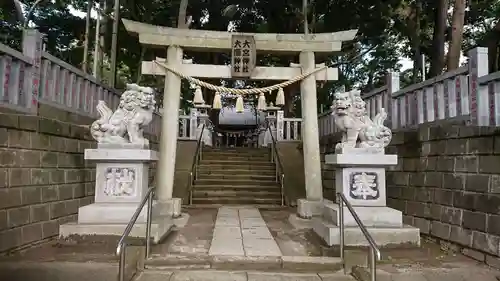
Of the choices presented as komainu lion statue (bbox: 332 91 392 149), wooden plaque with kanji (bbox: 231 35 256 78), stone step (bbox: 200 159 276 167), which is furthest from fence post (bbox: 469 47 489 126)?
stone step (bbox: 200 159 276 167)

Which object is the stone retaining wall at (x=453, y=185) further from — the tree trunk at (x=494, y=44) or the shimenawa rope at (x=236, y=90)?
the tree trunk at (x=494, y=44)

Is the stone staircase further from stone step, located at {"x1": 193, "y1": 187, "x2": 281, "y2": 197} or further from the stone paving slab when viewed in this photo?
the stone paving slab

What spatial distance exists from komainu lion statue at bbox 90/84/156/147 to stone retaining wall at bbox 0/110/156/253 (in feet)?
2.22

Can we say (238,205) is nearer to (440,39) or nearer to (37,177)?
(37,177)

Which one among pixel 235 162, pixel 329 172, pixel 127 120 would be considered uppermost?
pixel 127 120

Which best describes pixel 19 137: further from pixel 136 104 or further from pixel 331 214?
pixel 331 214

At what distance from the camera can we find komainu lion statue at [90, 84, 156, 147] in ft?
18.7

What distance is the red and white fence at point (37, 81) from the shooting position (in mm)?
5289

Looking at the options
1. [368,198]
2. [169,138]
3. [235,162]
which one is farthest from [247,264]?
[235,162]

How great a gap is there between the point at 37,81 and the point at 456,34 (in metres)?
8.74

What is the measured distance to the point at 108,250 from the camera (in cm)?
508

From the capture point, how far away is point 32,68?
579cm

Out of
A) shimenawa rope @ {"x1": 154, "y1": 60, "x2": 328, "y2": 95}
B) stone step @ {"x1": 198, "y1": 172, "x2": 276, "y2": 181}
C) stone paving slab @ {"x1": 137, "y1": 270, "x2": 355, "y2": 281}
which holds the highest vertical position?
shimenawa rope @ {"x1": 154, "y1": 60, "x2": 328, "y2": 95}

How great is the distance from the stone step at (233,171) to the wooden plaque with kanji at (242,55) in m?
5.10
